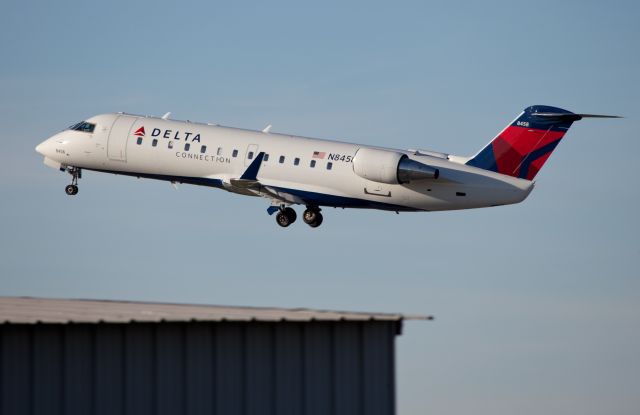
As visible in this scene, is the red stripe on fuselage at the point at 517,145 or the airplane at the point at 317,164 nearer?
the airplane at the point at 317,164

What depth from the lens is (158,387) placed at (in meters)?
23.1

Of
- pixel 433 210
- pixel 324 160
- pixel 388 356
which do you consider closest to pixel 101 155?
pixel 324 160

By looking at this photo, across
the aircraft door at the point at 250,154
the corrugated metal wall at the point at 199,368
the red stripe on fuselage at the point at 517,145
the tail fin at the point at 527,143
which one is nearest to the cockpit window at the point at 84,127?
the aircraft door at the point at 250,154

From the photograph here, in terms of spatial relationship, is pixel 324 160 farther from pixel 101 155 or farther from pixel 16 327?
pixel 16 327

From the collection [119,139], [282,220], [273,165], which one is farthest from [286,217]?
[119,139]

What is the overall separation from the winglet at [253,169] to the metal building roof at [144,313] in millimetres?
16316

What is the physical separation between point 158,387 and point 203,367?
0.88 m

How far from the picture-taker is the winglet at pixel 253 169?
43594 millimetres

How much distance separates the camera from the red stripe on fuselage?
42.8m

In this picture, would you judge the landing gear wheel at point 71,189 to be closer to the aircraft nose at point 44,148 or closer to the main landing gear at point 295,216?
the aircraft nose at point 44,148

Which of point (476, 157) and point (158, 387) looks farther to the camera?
point (476, 157)

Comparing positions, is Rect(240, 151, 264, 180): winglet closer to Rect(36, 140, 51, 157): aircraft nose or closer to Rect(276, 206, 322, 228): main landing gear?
Rect(276, 206, 322, 228): main landing gear

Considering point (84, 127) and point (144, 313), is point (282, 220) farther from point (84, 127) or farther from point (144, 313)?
point (144, 313)

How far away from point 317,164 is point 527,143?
657cm
